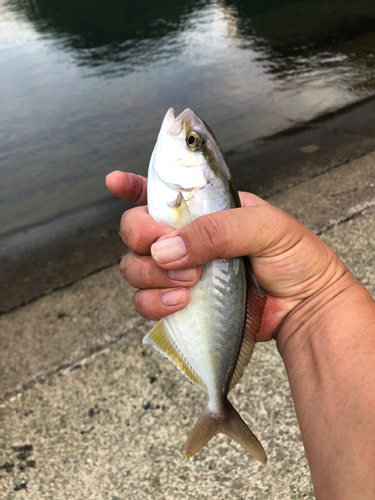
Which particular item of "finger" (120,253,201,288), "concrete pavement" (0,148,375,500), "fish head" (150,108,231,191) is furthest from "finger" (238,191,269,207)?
"concrete pavement" (0,148,375,500)

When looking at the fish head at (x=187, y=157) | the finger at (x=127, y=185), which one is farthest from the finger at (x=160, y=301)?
the finger at (x=127, y=185)

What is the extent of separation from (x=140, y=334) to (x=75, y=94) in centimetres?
1061

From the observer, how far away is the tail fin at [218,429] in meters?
1.73

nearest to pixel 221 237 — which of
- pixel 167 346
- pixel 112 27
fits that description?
pixel 167 346

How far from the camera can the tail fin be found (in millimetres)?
1727

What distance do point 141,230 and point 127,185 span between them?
1.68ft

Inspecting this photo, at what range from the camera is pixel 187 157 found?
1.71 metres

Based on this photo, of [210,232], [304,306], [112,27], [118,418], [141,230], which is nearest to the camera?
[210,232]

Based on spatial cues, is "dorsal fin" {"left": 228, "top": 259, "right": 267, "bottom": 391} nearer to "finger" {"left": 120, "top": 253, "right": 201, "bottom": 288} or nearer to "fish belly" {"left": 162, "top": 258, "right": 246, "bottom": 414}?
"fish belly" {"left": 162, "top": 258, "right": 246, "bottom": 414}

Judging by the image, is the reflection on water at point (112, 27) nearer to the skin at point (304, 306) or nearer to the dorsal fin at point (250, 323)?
the skin at point (304, 306)

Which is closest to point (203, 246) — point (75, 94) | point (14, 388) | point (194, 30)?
point (14, 388)

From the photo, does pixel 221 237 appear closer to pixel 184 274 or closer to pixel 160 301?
pixel 184 274

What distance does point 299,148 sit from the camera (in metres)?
7.34

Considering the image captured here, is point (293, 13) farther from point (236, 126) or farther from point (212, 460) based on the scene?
point (212, 460)
